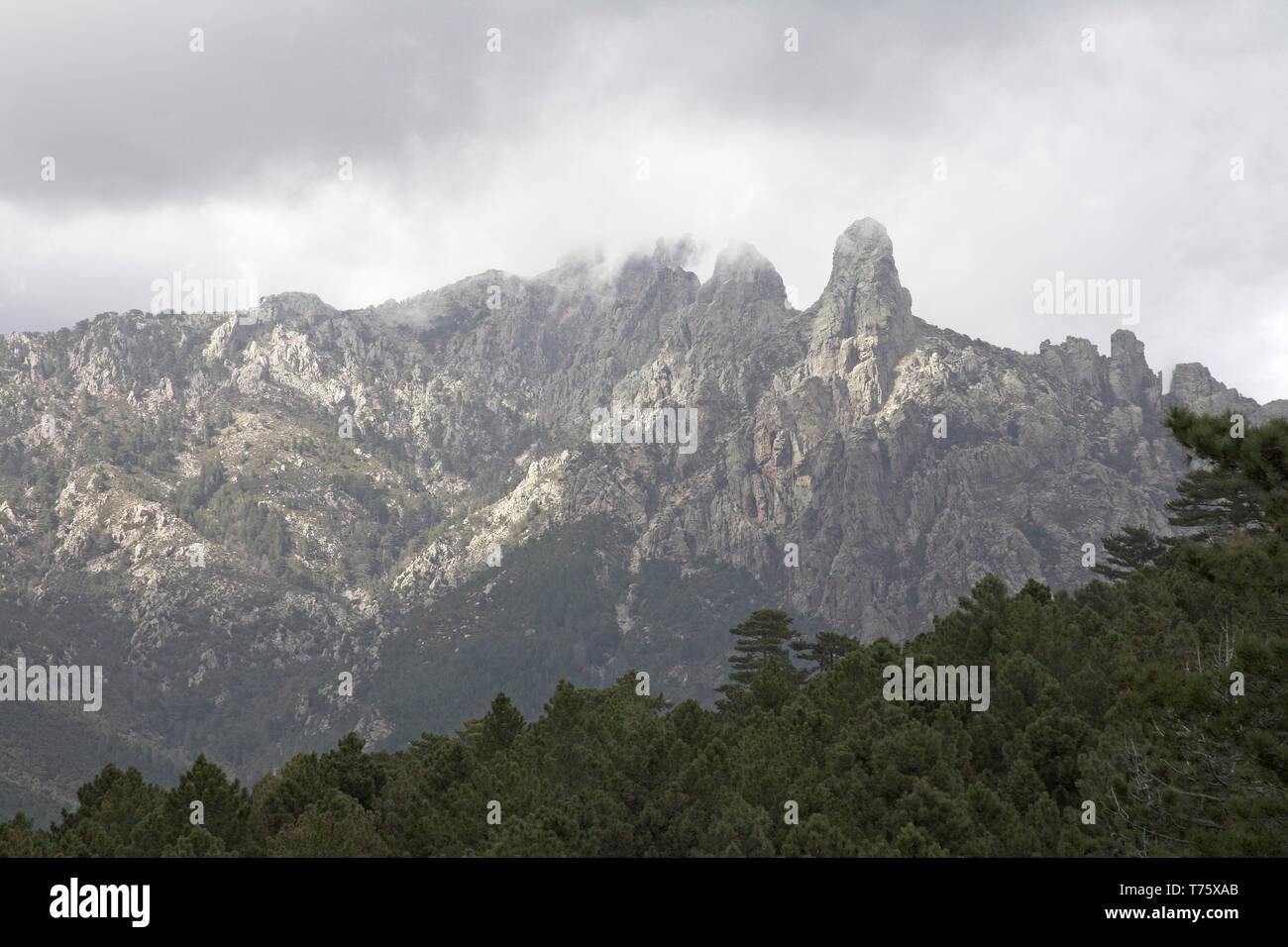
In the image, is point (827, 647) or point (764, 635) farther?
point (827, 647)

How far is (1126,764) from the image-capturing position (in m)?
44.3

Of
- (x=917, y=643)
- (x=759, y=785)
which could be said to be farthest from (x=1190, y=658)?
(x=917, y=643)

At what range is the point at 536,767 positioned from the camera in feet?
203

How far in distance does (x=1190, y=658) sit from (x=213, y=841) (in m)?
52.7

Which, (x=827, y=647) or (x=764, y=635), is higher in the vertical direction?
(x=764, y=635)
